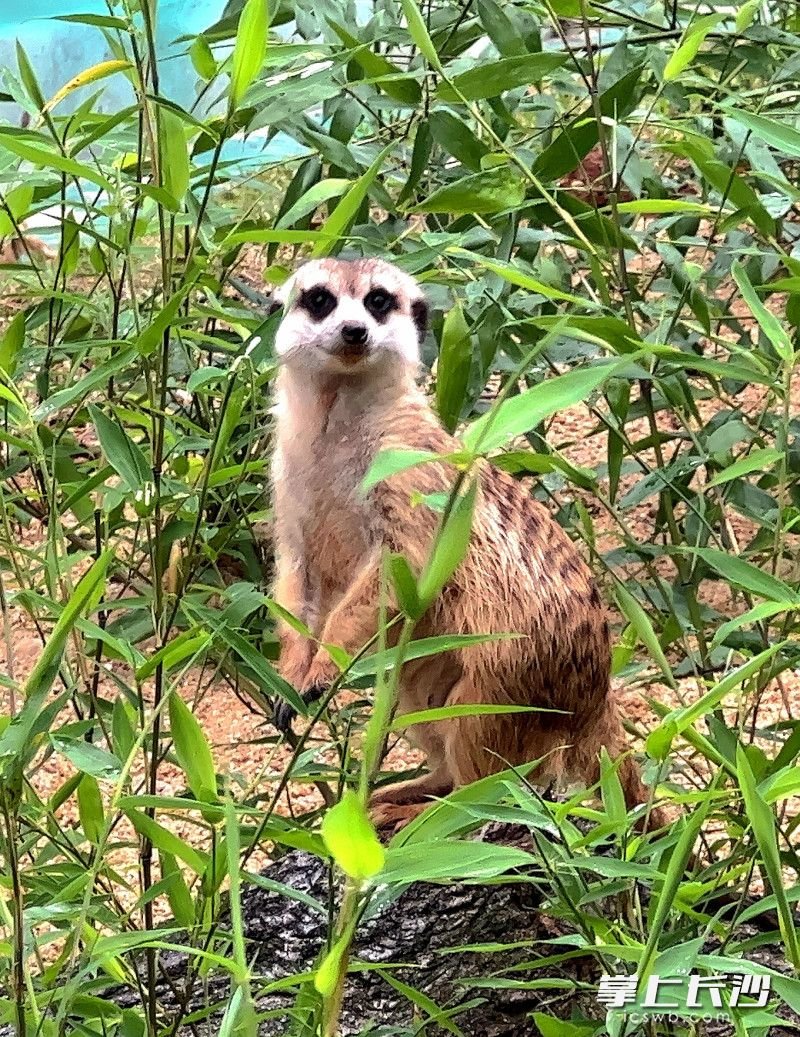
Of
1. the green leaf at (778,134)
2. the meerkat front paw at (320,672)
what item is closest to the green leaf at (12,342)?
the meerkat front paw at (320,672)

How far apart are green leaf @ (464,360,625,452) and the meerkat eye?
1.04 meters

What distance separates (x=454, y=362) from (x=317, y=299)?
0.51 metres

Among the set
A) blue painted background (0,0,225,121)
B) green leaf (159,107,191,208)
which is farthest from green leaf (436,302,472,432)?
blue painted background (0,0,225,121)

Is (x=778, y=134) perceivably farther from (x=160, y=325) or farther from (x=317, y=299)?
(x=317, y=299)

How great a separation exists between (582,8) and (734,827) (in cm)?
76

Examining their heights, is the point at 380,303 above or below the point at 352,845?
above

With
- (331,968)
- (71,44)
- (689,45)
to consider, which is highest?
(71,44)

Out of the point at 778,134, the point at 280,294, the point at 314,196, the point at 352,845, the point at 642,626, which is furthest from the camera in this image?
the point at 280,294

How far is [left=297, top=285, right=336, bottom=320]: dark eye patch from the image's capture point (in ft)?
5.22

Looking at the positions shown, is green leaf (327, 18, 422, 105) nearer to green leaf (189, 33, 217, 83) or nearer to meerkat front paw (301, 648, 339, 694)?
green leaf (189, 33, 217, 83)

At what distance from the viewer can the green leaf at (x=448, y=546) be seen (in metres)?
0.54

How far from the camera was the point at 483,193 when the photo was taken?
1.03 meters

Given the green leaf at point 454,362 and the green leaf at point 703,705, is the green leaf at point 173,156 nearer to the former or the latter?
the green leaf at point 454,362

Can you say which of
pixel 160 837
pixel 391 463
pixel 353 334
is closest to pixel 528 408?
pixel 391 463
